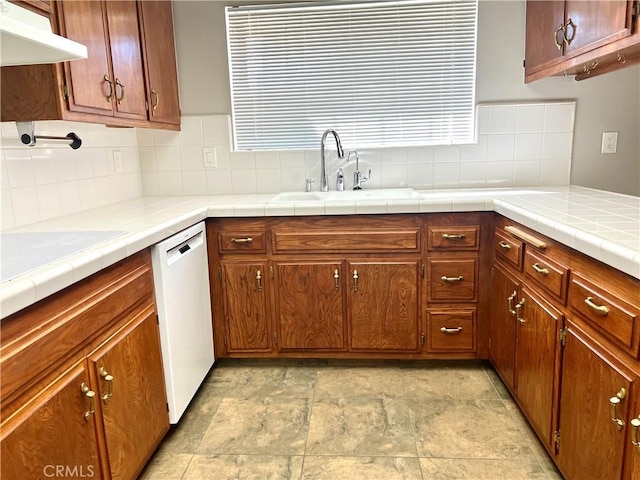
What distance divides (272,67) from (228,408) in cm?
189

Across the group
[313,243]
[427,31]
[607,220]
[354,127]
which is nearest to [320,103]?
[354,127]

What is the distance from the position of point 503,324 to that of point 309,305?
36.0 inches

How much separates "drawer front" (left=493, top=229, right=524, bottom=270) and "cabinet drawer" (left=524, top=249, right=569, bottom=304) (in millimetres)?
64

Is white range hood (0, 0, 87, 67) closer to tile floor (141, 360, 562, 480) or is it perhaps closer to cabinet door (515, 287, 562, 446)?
tile floor (141, 360, 562, 480)

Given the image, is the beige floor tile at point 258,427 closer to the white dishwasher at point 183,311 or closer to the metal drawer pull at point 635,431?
the white dishwasher at point 183,311

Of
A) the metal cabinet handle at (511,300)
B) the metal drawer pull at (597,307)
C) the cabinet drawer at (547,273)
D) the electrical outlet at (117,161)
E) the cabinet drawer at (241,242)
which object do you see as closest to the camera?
the metal drawer pull at (597,307)

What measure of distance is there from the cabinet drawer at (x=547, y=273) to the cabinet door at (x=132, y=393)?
138 centimetres

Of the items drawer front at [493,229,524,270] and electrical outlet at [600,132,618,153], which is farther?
electrical outlet at [600,132,618,153]

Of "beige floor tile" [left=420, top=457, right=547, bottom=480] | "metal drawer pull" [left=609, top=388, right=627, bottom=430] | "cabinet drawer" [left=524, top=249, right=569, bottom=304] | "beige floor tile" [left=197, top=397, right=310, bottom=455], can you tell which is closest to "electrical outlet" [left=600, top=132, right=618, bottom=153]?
"cabinet drawer" [left=524, top=249, right=569, bottom=304]

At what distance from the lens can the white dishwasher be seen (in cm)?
173

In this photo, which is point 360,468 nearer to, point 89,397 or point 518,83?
point 89,397

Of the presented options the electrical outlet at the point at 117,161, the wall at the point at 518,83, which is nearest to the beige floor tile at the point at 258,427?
the electrical outlet at the point at 117,161

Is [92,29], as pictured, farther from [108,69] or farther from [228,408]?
[228,408]

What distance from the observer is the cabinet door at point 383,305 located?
2248mm
